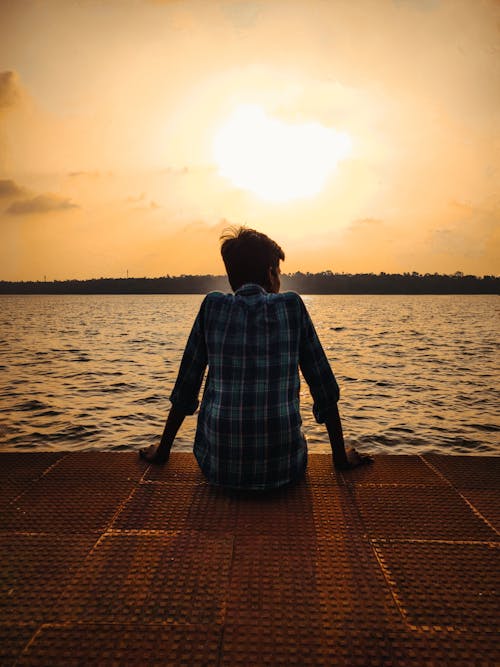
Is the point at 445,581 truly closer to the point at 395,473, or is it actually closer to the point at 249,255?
the point at 395,473

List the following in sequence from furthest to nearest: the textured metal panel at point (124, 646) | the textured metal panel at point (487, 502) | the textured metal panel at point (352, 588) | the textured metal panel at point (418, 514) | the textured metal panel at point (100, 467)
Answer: the textured metal panel at point (100, 467) < the textured metal panel at point (487, 502) < the textured metal panel at point (418, 514) < the textured metal panel at point (352, 588) < the textured metal panel at point (124, 646)

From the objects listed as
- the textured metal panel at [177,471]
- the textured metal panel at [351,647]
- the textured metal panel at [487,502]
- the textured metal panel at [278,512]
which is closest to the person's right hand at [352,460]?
the textured metal panel at [278,512]

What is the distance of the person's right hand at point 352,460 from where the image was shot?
3.13 m

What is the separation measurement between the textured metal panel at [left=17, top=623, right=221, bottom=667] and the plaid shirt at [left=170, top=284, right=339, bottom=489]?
971 mm

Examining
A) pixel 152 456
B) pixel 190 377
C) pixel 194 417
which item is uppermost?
pixel 190 377

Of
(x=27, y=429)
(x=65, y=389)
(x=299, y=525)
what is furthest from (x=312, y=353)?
(x=65, y=389)

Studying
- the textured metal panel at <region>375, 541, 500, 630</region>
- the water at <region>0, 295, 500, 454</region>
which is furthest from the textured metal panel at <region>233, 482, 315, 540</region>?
the water at <region>0, 295, 500, 454</region>

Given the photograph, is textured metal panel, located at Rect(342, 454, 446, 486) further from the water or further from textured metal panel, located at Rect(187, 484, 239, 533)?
the water

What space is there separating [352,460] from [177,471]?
47.6 inches

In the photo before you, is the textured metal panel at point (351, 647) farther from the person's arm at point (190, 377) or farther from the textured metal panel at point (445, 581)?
the person's arm at point (190, 377)

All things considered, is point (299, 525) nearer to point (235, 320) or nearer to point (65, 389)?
point (235, 320)

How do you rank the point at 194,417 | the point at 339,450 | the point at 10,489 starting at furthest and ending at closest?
the point at 194,417
the point at 339,450
the point at 10,489

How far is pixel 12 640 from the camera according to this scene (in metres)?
1.67

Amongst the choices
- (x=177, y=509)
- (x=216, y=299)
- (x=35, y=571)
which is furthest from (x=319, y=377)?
(x=35, y=571)
